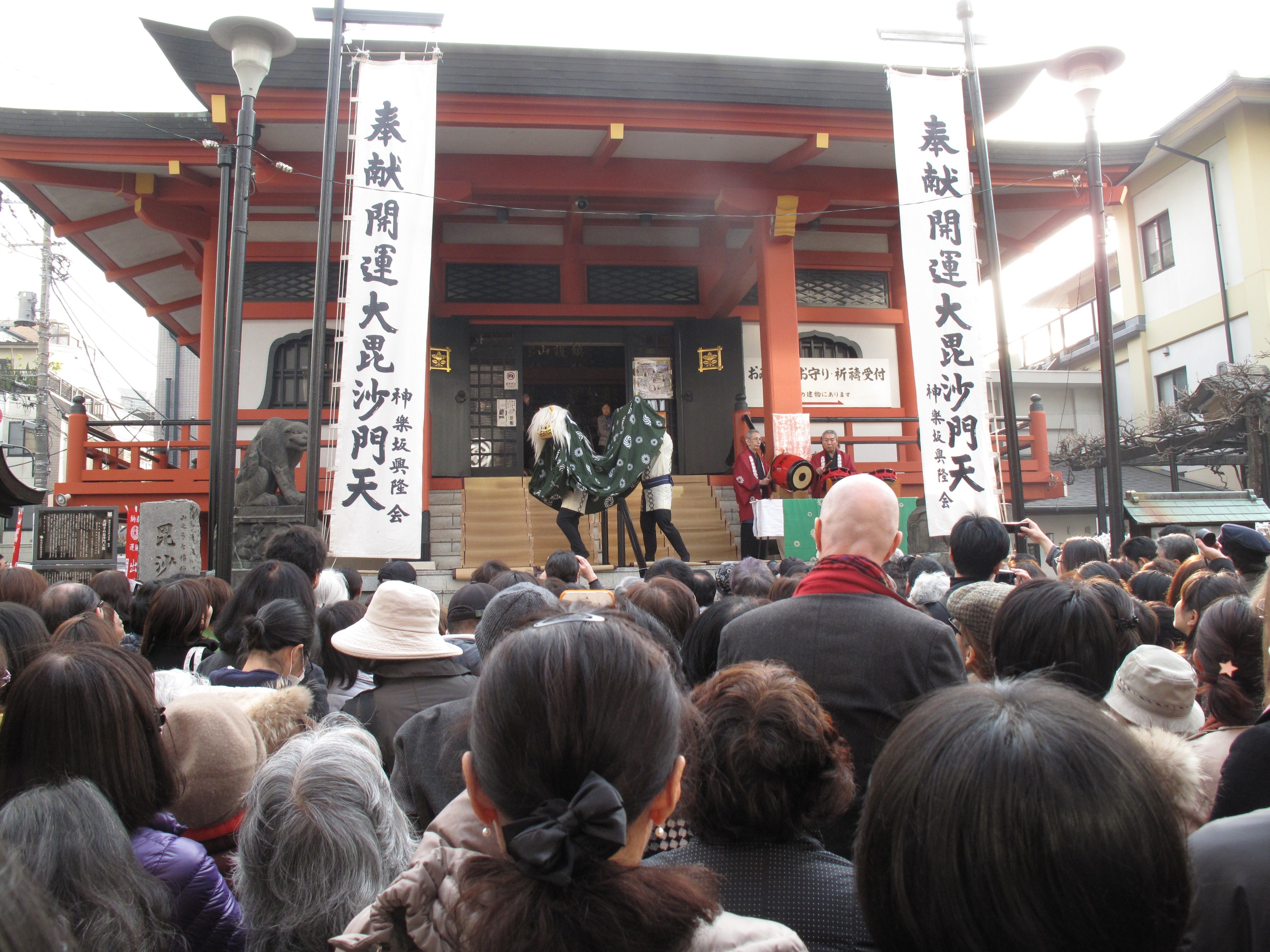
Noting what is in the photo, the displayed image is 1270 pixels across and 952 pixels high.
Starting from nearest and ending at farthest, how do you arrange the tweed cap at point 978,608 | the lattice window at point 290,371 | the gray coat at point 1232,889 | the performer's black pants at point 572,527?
the gray coat at point 1232,889, the tweed cap at point 978,608, the performer's black pants at point 572,527, the lattice window at point 290,371

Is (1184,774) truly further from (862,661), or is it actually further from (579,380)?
(579,380)

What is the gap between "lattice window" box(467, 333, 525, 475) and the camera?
479 inches

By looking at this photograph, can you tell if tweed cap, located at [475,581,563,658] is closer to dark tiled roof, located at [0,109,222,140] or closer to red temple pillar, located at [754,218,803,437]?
red temple pillar, located at [754,218,803,437]

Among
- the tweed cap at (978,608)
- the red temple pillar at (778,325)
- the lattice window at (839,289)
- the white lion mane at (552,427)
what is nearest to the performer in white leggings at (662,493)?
the white lion mane at (552,427)

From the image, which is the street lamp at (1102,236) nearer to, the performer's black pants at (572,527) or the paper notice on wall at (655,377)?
the performer's black pants at (572,527)

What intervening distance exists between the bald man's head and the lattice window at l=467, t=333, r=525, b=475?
32.4 feet

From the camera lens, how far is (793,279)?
10211mm

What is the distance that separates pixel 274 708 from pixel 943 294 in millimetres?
7311

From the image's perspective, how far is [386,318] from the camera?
6875mm

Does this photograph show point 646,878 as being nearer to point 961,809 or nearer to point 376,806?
point 961,809

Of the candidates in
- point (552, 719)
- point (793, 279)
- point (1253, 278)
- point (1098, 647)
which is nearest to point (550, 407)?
point (793, 279)

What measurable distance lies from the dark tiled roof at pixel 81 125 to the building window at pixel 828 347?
7891 millimetres

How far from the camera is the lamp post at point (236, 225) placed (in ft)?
18.8

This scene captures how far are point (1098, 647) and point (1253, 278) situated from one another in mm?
17384
